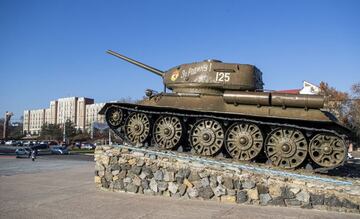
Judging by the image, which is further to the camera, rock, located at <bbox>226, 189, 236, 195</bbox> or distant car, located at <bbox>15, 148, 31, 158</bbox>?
distant car, located at <bbox>15, 148, 31, 158</bbox>

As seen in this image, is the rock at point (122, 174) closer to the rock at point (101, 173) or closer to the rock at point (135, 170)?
the rock at point (135, 170)

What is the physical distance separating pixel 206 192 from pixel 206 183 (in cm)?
31

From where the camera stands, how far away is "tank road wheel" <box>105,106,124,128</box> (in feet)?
53.8

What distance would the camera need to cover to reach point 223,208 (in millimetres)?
12055

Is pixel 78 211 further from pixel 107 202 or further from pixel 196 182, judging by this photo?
pixel 196 182

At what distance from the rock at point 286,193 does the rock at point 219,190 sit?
1.94 metres

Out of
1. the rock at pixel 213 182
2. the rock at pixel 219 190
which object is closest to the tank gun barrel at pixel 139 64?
the rock at pixel 213 182

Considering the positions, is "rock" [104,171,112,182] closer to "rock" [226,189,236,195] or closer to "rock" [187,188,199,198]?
"rock" [187,188,199,198]

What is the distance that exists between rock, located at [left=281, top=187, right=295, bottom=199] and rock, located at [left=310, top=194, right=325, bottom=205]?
576mm

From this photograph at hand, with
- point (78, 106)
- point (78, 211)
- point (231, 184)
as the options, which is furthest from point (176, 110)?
point (78, 106)

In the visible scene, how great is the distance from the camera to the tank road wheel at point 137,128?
1606 centimetres

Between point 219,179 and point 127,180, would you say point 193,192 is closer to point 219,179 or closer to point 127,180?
point 219,179

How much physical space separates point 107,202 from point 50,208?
181 centimetres

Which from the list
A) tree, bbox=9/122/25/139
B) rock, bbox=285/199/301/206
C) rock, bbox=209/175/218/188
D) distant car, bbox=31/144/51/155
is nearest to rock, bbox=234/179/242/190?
rock, bbox=209/175/218/188
